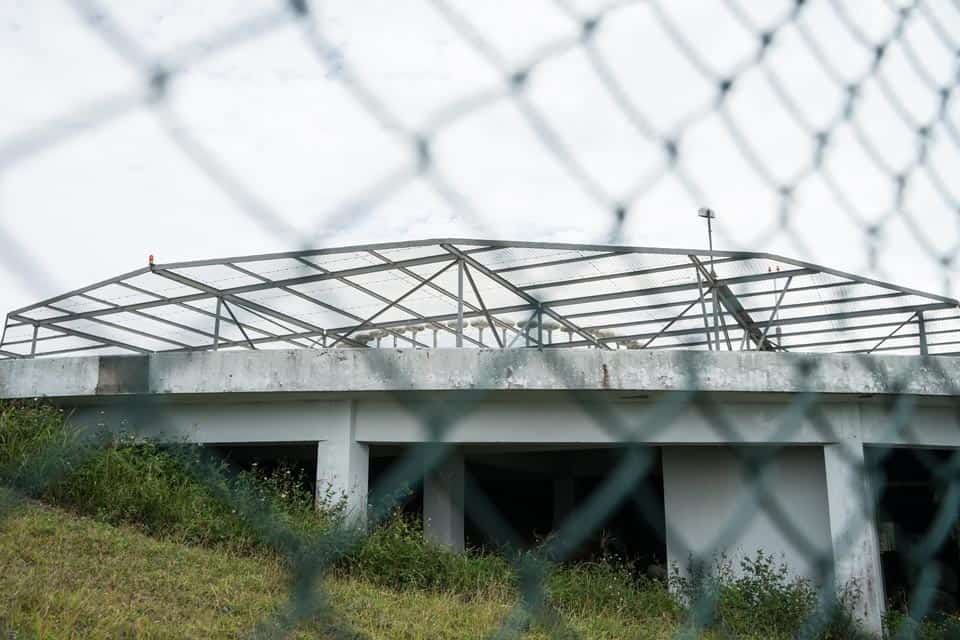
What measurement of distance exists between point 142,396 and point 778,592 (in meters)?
5.31

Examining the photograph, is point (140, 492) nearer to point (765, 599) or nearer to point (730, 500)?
point (765, 599)

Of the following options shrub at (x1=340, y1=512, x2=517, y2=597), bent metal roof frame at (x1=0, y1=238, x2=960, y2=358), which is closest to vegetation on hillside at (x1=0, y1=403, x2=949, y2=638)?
shrub at (x1=340, y1=512, x2=517, y2=597)

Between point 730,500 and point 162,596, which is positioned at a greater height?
point 730,500

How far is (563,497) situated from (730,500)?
288 centimetres

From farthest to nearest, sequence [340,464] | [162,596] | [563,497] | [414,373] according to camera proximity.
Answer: [563,497] → [340,464] → [414,373] → [162,596]

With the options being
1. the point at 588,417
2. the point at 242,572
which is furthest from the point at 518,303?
the point at 242,572

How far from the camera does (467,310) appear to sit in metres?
7.76

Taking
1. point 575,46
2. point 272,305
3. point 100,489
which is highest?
point 272,305

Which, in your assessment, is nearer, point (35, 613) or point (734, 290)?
point (35, 613)

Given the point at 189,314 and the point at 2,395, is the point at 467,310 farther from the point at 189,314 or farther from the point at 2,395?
the point at 2,395

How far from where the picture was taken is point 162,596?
3418 millimetres

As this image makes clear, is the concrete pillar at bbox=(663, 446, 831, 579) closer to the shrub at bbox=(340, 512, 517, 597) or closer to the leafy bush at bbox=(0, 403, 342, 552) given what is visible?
the shrub at bbox=(340, 512, 517, 597)

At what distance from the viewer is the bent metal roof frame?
595 cm

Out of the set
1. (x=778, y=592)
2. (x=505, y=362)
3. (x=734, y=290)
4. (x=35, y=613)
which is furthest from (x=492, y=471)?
(x=505, y=362)
